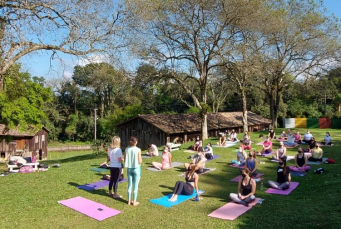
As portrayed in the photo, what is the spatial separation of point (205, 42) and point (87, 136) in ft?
106

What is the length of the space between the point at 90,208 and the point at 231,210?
147 inches

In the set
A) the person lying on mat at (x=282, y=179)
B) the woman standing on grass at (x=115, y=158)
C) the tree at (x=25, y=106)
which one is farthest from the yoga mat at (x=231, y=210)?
the tree at (x=25, y=106)

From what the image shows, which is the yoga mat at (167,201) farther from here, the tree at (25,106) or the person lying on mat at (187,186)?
the tree at (25,106)

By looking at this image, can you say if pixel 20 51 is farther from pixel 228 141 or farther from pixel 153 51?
pixel 228 141

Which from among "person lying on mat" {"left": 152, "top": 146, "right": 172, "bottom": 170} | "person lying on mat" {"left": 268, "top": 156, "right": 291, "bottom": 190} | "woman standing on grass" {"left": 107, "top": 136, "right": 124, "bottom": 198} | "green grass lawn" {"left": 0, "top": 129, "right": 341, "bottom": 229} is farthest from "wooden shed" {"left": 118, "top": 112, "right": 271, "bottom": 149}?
"woman standing on grass" {"left": 107, "top": 136, "right": 124, "bottom": 198}

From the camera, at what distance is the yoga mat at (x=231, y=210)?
23.6 ft

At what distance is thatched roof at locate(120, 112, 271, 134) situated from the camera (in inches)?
1016

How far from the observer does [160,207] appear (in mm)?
7938

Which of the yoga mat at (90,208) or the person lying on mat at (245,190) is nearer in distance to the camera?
the yoga mat at (90,208)

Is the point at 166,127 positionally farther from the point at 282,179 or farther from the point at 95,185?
the point at 282,179

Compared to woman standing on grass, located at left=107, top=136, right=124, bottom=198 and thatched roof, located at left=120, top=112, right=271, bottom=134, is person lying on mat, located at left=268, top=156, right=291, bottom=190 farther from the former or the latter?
thatched roof, located at left=120, top=112, right=271, bottom=134

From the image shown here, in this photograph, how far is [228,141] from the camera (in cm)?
2212

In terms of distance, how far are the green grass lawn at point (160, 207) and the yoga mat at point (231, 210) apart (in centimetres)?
16

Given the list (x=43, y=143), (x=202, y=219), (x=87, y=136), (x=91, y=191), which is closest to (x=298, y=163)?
(x=202, y=219)
